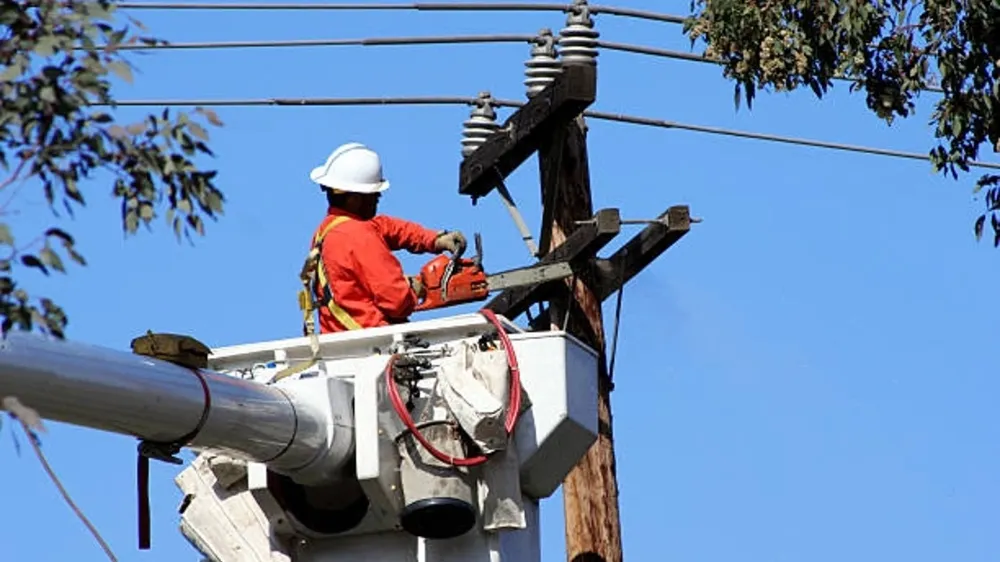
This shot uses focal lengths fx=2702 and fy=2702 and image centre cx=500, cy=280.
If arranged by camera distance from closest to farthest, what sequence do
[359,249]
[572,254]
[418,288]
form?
[359,249] → [418,288] → [572,254]

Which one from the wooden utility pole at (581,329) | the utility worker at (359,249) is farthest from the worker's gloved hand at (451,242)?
the wooden utility pole at (581,329)

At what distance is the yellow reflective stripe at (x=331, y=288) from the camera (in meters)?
13.9

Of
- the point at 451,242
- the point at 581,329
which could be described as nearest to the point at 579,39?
the point at 581,329

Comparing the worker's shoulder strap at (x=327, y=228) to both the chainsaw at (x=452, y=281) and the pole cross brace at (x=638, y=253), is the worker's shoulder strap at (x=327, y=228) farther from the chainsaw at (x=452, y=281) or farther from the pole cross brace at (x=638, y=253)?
the pole cross brace at (x=638, y=253)

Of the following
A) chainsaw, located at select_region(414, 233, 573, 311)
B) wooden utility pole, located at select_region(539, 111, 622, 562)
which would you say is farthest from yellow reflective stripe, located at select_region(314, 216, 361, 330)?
wooden utility pole, located at select_region(539, 111, 622, 562)

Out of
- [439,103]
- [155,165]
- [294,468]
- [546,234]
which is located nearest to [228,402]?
[294,468]

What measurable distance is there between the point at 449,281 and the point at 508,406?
1294 mm

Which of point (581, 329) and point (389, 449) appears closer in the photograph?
point (389, 449)

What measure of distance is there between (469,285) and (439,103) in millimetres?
5336

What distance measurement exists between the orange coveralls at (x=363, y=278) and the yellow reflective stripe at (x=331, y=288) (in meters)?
0.02

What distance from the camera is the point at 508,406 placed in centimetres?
1334

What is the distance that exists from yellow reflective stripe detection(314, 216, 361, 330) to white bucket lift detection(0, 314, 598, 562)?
0.93 ft

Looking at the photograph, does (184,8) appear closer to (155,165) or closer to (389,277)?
(389,277)

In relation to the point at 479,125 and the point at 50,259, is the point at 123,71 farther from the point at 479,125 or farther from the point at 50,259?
the point at 479,125
